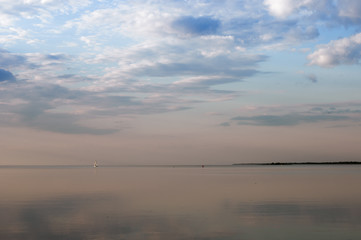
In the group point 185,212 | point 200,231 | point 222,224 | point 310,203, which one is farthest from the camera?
point 310,203

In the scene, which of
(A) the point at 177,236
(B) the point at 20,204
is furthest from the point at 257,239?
(B) the point at 20,204

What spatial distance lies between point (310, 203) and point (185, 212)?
47.6 ft

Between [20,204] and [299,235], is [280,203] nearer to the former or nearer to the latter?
[299,235]

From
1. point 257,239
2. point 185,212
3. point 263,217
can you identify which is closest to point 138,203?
point 185,212

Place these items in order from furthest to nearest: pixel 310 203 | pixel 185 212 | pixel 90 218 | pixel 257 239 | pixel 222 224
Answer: pixel 310 203
pixel 185 212
pixel 90 218
pixel 222 224
pixel 257 239

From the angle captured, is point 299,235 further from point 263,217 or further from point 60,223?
point 60,223

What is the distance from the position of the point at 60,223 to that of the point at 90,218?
2.85m

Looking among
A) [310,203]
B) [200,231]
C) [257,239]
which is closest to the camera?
[257,239]

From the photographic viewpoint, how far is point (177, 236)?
81.0ft

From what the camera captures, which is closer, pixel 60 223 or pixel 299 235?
pixel 299 235

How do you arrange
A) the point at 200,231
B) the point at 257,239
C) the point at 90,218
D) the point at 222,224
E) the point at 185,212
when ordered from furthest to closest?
the point at 185,212 < the point at 90,218 < the point at 222,224 < the point at 200,231 < the point at 257,239

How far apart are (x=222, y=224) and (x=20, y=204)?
23.3 metres

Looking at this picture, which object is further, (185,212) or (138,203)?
(138,203)

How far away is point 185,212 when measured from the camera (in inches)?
1382
